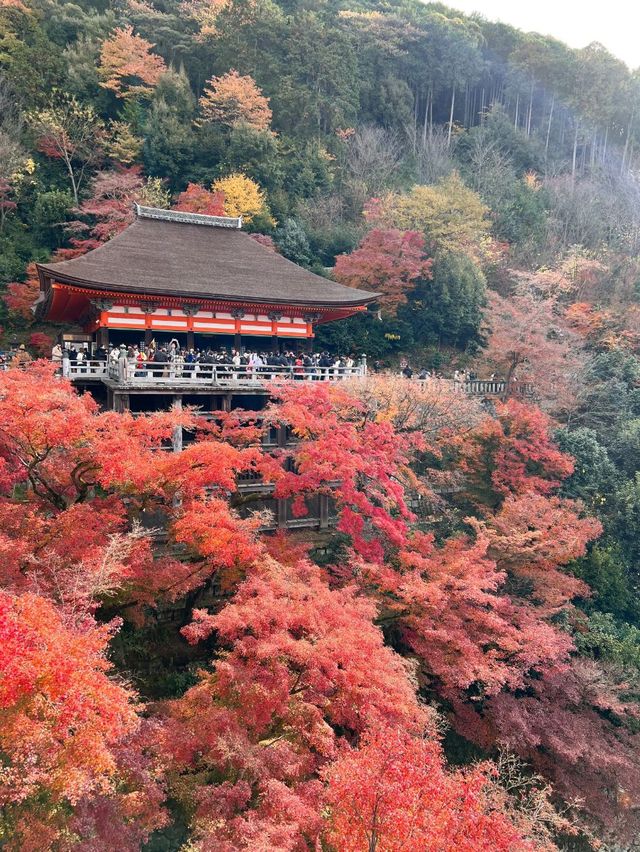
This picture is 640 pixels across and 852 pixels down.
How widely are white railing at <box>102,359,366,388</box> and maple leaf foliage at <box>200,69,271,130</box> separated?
67.5 ft

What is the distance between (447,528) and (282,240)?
67.1 ft

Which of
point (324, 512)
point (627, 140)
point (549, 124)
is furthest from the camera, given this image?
point (627, 140)

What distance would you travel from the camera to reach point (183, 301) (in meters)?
18.0

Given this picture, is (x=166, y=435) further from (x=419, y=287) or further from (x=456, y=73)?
(x=456, y=73)

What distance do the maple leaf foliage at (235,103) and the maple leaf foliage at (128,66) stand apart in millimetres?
3495

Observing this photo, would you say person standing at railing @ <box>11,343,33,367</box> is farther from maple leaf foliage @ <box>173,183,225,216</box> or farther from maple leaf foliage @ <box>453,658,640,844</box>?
maple leaf foliage @ <box>453,658,640,844</box>

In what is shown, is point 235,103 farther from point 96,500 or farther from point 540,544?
point 540,544

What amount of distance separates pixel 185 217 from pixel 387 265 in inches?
369

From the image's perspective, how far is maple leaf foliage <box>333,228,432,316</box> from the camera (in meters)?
24.9

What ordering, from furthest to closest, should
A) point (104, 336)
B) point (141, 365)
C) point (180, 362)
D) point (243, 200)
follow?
point (243, 200) < point (104, 336) < point (141, 365) < point (180, 362)

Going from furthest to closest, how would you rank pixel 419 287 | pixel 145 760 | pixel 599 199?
1. pixel 599 199
2. pixel 419 287
3. pixel 145 760

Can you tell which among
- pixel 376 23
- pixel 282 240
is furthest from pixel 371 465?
pixel 376 23

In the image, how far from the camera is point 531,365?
20.9 meters

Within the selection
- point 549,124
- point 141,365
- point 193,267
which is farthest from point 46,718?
point 549,124
